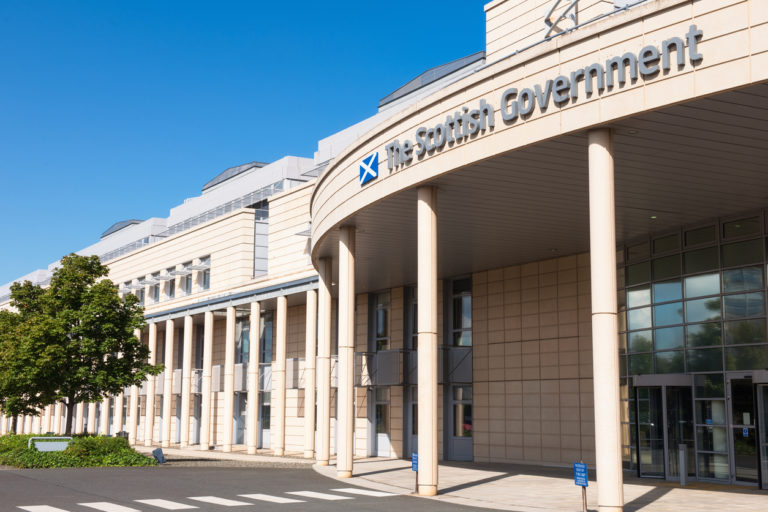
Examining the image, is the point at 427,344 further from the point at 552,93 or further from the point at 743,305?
the point at 743,305

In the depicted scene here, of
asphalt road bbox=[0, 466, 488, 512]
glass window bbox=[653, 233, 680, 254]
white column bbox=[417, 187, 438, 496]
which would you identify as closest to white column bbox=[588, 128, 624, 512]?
asphalt road bbox=[0, 466, 488, 512]

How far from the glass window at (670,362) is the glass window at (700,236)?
9.29 feet

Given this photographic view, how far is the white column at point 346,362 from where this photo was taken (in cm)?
2327

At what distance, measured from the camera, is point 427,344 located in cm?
1888

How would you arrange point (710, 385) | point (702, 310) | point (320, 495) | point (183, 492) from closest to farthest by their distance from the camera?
point (320, 495) → point (183, 492) → point (710, 385) → point (702, 310)

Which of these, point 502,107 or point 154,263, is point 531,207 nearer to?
point 502,107

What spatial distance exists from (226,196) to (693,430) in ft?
128

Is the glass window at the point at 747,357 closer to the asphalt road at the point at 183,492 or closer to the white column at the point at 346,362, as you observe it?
the asphalt road at the point at 183,492

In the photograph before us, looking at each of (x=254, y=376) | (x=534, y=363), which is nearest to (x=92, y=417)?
(x=254, y=376)

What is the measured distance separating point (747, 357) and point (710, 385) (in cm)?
124

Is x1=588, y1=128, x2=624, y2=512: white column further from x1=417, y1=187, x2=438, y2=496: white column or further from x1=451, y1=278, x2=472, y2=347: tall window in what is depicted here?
x1=451, y1=278, x2=472, y2=347: tall window

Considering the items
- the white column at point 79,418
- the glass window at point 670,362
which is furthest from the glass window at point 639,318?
the white column at point 79,418

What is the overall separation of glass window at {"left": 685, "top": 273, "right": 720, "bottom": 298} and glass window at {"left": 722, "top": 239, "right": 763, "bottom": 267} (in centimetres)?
51

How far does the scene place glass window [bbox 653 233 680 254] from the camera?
22.4 m
